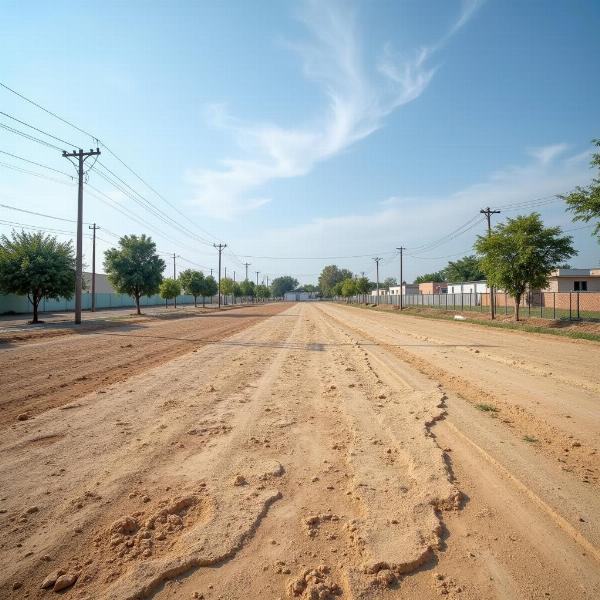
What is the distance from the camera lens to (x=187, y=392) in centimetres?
724

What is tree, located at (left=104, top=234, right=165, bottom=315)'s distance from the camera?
38938mm

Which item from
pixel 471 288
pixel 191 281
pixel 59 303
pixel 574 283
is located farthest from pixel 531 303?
pixel 59 303

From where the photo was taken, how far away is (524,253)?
80.4 feet

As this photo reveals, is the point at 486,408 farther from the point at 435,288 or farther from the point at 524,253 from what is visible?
the point at 435,288

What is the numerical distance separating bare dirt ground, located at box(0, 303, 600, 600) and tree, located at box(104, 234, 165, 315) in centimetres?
3506

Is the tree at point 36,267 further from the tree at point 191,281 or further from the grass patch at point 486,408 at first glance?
the tree at point 191,281

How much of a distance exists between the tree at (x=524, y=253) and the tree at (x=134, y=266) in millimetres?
32325

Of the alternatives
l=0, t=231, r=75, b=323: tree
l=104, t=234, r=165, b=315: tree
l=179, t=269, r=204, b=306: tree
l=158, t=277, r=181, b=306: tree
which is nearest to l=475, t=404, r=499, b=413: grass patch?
l=0, t=231, r=75, b=323: tree

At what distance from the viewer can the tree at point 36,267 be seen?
24406 millimetres

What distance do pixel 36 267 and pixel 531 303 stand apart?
47016 mm

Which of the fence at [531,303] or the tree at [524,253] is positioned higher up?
the tree at [524,253]

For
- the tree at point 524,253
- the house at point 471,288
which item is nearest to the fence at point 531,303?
the tree at point 524,253

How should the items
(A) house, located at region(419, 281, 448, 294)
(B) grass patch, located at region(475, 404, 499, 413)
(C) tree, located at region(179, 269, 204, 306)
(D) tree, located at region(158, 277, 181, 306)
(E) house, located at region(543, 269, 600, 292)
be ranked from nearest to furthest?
1. (B) grass patch, located at region(475, 404, 499, 413)
2. (E) house, located at region(543, 269, 600, 292)
3. (D) tree, located at region(158, 277, 181, 306)
4. (C) tree, located at region(179, 269, 204, 306)
5. (A) house, located at region(419, 281, 448, 294)

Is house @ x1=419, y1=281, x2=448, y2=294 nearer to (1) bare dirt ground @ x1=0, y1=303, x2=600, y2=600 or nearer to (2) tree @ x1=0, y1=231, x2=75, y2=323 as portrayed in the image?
(2) tree @ x1=0, y1=231, x2=75, y2=323
